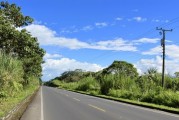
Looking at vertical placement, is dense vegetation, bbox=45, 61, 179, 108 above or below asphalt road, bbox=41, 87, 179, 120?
above

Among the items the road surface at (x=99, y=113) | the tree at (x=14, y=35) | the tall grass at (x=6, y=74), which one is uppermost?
the tree at (x=14, y=35)

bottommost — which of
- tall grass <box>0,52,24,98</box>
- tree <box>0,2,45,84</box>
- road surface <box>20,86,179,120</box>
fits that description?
road surface <box>20,86,179,120</box>

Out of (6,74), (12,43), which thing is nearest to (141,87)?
(12,43)

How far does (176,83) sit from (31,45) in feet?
64.8

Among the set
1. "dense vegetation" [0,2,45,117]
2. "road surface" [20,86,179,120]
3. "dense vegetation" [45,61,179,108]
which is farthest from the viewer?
"dense vegetation" [45,61,179,108]

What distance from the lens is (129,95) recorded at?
39.2 metres

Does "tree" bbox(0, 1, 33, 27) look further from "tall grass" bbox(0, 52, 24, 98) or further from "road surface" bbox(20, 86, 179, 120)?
"road surface" bbox(20, 86, 179, 120)

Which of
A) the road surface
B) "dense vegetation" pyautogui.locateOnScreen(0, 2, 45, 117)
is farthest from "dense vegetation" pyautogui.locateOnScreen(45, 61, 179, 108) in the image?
"dense vegetation" pyautogui.locateOnScreen(0, 2, 45, 117)

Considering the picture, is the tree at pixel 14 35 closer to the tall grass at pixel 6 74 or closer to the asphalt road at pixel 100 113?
the tall grass at pixel 6 74

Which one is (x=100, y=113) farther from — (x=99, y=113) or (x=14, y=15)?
(x=14, y=15)

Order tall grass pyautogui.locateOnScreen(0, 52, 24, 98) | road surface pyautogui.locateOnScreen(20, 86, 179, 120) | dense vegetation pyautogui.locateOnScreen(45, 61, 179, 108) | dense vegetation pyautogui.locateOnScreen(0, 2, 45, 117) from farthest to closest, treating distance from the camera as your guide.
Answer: dense vegetation pyautogui.locateOnScreen(45, 61, 179, 108) < dense vegetation pyautogui.locateOnScreen(0, 2, 45, 117) < tall grass pyautogui.locateOnScreen(0, 52, 24, 98) < road surface pyautogui.locateOnScreen(20, 86, 179, 120)

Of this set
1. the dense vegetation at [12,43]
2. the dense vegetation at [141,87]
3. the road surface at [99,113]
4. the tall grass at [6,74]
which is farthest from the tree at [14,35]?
the dense vegetation at [141,87]

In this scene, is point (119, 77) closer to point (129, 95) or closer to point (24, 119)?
point (129, 95)

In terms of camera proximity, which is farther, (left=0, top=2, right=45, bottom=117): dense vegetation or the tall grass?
(left=0, top=2, right=45, bottom=117): dense vegetation
